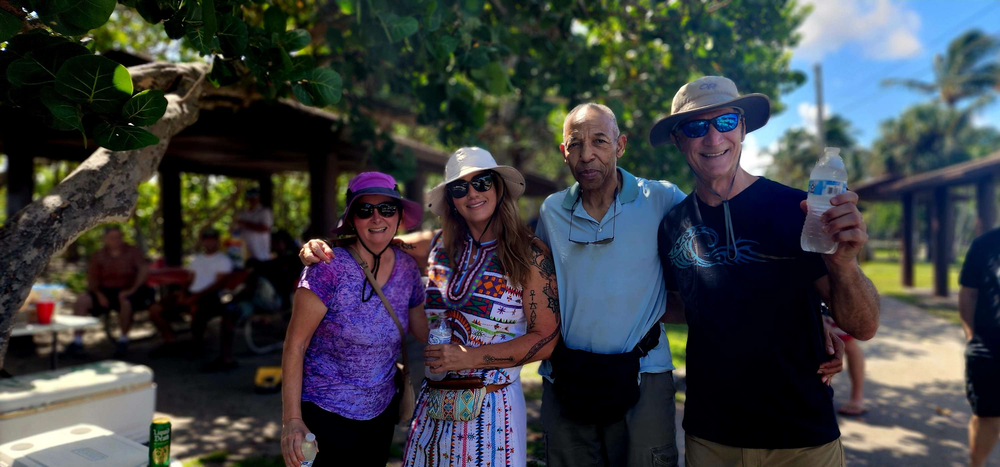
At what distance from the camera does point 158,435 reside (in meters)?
2.41

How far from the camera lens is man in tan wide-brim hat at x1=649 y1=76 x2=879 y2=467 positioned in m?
1.96

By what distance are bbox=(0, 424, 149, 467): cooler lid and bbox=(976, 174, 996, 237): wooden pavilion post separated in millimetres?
17455

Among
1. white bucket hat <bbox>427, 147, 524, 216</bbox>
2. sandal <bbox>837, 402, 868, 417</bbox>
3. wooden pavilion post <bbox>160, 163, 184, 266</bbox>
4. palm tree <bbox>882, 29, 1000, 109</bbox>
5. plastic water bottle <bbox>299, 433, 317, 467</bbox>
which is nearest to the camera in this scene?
plastic water bottle <bbox>299, 433, 317, 467</bbox>

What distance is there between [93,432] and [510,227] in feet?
7.40

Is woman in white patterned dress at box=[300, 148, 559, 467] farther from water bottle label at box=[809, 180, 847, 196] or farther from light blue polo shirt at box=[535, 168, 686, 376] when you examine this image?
water bottle label at box=[809, 180, 847, 196]

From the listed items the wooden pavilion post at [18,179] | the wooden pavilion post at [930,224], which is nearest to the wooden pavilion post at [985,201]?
the wooden pavilion post at [930,224]

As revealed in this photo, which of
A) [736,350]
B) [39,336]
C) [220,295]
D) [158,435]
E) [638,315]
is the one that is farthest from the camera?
[39,336]

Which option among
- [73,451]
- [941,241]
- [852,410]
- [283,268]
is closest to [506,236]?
[73,451]

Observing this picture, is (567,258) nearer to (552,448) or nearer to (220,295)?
(552,448)

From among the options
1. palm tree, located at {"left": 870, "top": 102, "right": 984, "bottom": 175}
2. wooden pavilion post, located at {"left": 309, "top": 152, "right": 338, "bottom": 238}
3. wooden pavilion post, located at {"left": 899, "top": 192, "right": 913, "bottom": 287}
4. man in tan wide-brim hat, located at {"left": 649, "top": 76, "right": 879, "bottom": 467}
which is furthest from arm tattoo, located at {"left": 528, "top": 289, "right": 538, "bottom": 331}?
palm tree, located at {"left": 870, "top": 102, "right": 984, "bottom": 175}

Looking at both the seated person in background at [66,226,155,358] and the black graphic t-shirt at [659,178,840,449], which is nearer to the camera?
the black graphic t-shirt at [659,178,840,449]

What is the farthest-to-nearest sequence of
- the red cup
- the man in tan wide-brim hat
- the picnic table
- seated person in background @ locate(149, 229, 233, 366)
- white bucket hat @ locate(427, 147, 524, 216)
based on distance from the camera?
seated person in background @ locate(149, 229, 233, 366), the red cup, the picnic table, white bucket hat @ locate(427, 147, 524, 216), the man in tan wide-brim hat

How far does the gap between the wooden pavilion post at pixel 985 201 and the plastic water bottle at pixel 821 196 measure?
52.1 feet

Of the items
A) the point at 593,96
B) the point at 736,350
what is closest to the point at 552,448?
the point at 736,350
